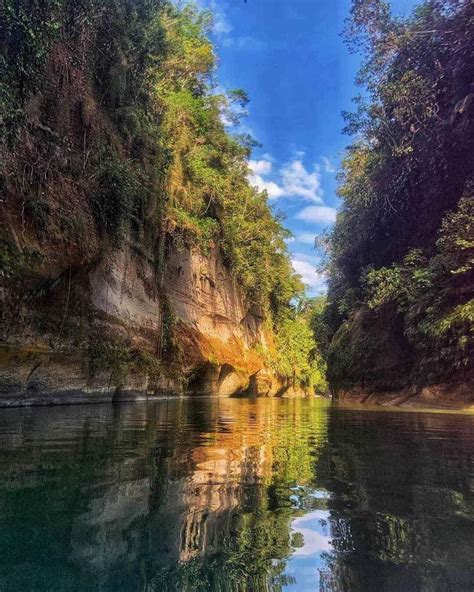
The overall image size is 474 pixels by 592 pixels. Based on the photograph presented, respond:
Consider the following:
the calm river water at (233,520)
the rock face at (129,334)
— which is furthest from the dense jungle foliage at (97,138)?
the calm river water at (233,520)

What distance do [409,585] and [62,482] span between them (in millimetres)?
2058

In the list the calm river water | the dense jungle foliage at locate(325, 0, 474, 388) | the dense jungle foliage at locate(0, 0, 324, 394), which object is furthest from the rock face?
the dense jungle foliage at locate(325, 0, 474, 388)

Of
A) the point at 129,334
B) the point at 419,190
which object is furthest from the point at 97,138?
the point at 419,190

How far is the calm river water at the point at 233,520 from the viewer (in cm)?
144

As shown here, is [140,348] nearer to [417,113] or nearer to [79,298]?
[79,298]

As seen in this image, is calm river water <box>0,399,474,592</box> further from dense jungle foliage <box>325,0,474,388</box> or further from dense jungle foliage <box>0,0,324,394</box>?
dense jungle foliage <box>325,0,474,388</box>

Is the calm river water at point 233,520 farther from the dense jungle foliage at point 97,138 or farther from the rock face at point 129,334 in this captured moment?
the dense jungle foliage at point 97,138

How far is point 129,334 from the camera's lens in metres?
13.6

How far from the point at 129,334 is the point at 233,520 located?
39.9 feet

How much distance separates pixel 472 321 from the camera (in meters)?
10.5

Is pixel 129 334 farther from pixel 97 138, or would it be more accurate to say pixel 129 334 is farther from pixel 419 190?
pixel 419 190

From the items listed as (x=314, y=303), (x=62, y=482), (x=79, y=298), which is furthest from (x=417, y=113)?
(x=314, y=303)

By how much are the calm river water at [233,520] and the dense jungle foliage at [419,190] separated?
8.93m

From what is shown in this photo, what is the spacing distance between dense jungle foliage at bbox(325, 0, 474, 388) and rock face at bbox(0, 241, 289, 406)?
806 centimetres
